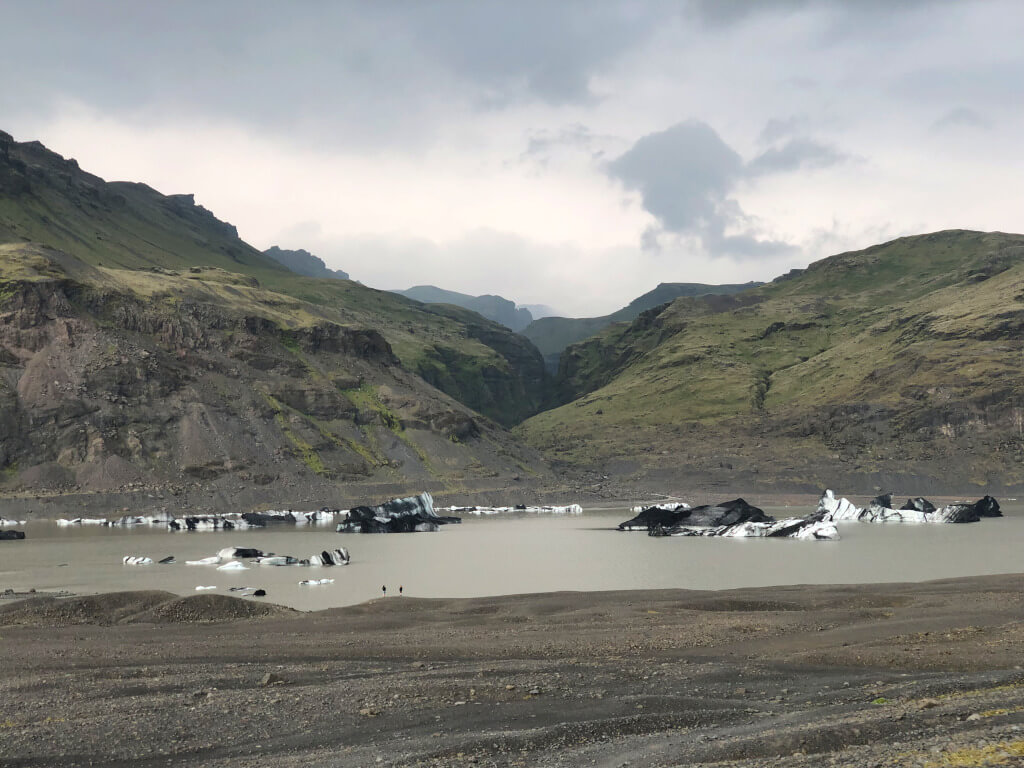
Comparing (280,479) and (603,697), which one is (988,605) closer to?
(603,697)

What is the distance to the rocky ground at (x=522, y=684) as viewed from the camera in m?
16.2

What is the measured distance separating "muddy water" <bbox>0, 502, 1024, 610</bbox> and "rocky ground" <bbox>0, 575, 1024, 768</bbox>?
33.0ft

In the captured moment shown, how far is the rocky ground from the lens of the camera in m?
16.2

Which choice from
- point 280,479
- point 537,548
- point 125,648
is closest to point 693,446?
point 280,479

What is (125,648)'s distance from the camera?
29.6 m

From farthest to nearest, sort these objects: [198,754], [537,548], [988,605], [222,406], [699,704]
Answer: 1. [222,406]
2. [537,548]
3. [988,605]
4. [699,704]
5. [198,754]

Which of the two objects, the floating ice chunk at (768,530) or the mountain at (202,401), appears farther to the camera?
the mountain at (202,401)

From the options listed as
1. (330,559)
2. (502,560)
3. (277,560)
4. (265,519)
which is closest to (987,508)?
(502,560)

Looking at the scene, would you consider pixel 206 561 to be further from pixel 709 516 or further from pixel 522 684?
pixel 709 516

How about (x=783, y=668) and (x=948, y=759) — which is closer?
(x=948, y=759)

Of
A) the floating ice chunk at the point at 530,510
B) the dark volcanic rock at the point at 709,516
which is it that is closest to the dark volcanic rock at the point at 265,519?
the floating ice chunk at the point at 530,510

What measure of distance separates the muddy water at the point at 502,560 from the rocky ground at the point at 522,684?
10.1 meters

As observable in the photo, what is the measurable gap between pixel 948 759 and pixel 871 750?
1.67 meters

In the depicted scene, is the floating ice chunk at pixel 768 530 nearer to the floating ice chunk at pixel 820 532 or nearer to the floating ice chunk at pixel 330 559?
the floating ice chunk at pixel 820 532
